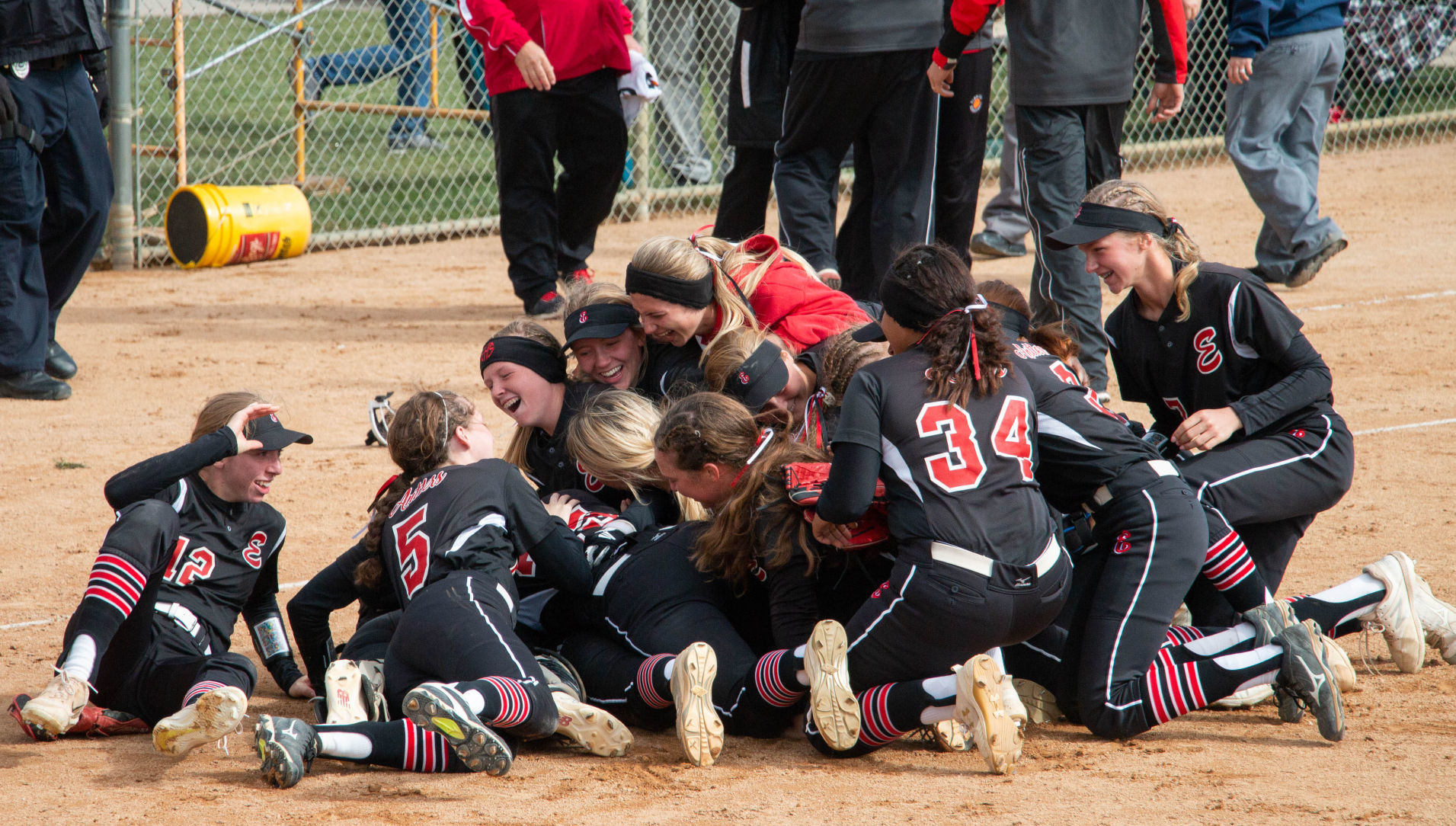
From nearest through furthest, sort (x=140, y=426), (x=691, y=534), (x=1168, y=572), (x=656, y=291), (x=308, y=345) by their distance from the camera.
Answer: (x=1168, y=572) < (x=691, y=534) < (x=656, y=291) < (x=140, y=426) < (x=308, y=345)

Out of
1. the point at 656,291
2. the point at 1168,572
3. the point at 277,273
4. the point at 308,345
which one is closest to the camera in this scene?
the point at 1168,572

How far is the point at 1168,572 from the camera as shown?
11.2 ft

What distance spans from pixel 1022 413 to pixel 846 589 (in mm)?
670

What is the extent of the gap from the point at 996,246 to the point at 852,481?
20.2 ft

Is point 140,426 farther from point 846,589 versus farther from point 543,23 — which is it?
point 846,589

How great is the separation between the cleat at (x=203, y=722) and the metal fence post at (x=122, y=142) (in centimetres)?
605

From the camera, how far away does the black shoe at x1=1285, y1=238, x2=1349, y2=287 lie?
7832 millimetres

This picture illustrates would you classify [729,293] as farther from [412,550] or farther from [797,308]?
[412,550]

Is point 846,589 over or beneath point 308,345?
over

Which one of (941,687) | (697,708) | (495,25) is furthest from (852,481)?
(495,25)

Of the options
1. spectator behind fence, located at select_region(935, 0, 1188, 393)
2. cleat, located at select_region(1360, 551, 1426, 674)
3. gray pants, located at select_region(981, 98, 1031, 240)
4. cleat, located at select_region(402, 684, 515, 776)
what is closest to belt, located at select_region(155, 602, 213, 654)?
cleat, located at select_region(402, 684, 515, 776)

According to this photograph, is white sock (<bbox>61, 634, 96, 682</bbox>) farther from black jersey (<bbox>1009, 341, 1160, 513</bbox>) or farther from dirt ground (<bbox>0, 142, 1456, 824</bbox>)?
black jersey (<bbox>1009, 341, 1160, 513</bbox>)

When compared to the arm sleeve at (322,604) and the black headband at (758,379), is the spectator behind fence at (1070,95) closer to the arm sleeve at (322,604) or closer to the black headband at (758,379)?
the black headband at (758,379)

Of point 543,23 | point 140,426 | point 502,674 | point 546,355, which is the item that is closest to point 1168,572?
point 502,674
